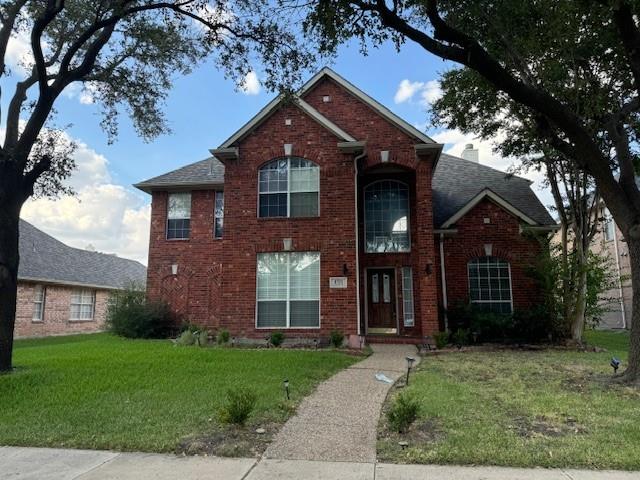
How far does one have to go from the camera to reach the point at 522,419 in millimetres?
5836

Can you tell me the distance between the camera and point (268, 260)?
566 inches

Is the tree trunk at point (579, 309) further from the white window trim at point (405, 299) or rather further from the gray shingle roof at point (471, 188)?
the white window trim at point (405, 299)

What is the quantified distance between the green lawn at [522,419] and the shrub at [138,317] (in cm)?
1038

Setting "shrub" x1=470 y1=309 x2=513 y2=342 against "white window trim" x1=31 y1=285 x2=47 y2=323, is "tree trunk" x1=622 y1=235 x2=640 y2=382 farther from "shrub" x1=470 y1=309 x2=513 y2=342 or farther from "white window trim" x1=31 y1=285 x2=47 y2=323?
"white window trim" x1=31 y1=285 x2=47 y2=323

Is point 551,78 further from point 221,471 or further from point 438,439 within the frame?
point 221,471

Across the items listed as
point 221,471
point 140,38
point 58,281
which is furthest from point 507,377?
point 58,281

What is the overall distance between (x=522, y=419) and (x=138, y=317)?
13.6 metres

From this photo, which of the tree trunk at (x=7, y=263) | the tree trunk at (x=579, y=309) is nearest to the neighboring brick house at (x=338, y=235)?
the tree trunk at (x=579, y=309)

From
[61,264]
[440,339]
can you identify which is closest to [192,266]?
[440,339]

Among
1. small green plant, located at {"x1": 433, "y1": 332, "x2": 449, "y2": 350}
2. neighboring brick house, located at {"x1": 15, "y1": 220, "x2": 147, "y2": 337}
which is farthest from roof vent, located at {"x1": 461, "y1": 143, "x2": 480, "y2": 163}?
neighboring brick house, located at {"x1": 15, "y1": 220, "x2": 147, "y2": 337}

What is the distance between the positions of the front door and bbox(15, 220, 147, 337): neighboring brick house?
10.4 m

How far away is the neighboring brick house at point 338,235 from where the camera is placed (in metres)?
14.1

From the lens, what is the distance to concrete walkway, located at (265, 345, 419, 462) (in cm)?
477

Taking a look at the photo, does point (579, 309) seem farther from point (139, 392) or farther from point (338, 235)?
point (139, 392)
